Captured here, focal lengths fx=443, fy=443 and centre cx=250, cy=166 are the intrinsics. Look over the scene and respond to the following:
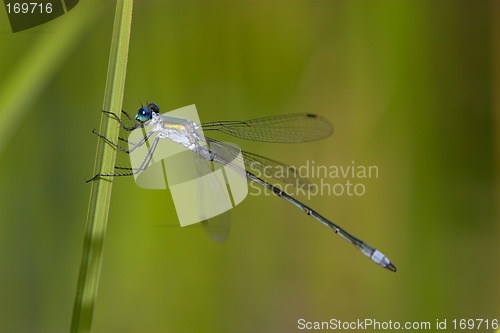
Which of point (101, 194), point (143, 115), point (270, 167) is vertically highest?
point (143, 115)

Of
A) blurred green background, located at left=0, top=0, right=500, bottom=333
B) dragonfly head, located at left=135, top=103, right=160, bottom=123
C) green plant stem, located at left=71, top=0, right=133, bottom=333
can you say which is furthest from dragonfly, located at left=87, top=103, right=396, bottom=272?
green plant stem, located at left=71, top=0, right=133, bottom=333

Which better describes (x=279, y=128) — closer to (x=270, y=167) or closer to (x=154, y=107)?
(x=270, y=167)

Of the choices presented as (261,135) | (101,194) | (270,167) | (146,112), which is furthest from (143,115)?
(101,194)

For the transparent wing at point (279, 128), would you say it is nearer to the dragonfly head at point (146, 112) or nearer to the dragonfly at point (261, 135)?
the dragonfly at point (261, 135)

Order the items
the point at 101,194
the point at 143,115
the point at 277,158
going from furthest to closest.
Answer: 1. the point at 277,158
2. the point at 143,115
3. the point at 101,194

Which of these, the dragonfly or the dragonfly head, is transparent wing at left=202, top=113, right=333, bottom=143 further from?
the dragonfly head

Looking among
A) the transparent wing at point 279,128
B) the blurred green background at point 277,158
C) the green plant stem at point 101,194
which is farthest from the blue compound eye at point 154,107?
the green plant stem at point 101,194

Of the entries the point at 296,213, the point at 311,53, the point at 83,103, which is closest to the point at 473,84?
the point at 311,53
